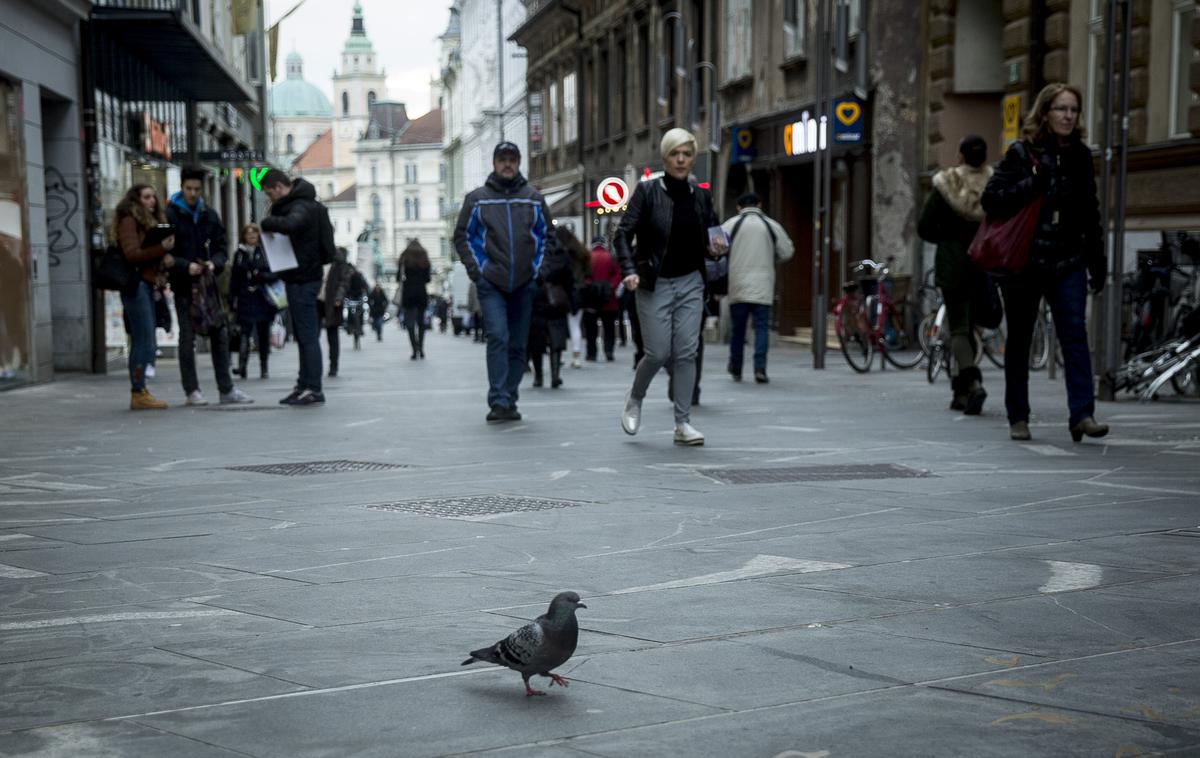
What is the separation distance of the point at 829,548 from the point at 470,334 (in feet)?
148

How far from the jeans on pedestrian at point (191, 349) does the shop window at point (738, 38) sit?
715 inches

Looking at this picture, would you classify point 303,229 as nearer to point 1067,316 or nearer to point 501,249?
point 501,249

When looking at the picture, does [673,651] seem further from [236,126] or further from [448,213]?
[448,213]

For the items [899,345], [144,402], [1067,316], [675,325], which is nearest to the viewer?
[1067,316]

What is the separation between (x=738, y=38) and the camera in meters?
31.1

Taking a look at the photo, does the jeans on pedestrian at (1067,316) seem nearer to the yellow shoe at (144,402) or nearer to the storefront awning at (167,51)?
the yellow shoe at (144,402)

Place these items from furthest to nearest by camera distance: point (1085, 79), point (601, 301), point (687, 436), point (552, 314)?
point (601, 301) → point (1085, 79) → point (552, 314) → point (687, 436)

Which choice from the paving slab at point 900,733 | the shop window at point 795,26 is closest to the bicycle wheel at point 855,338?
the shop window at point 795,26

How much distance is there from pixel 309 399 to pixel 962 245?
5.81 metres

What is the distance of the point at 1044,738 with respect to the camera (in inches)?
134

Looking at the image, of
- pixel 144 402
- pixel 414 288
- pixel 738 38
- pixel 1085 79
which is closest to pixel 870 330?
pixel 1085 79

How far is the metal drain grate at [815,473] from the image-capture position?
8.12 m

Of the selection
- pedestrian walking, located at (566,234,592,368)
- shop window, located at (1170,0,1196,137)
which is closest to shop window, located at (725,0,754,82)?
pedestrian walking, located at (566,234,592,368)

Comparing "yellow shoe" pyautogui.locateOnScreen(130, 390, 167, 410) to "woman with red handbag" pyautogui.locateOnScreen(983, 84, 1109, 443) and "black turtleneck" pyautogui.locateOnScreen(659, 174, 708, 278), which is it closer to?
"black turtleneck" pyautogui.locateOnScreen(659, 174, 708, 278)
